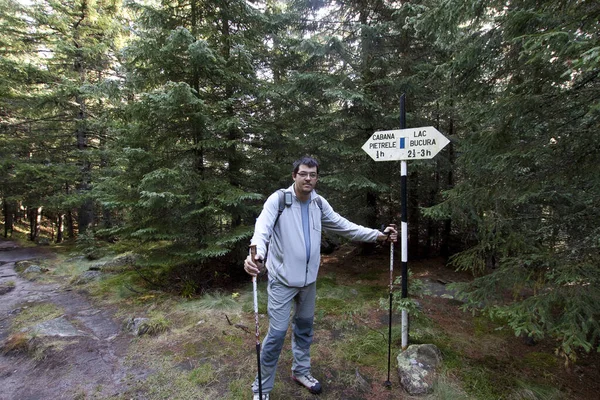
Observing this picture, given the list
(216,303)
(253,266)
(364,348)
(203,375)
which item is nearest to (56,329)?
(216,303)

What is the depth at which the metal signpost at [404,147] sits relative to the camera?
11.2 feet

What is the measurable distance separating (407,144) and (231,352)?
145 inches

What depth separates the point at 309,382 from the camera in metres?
3.20

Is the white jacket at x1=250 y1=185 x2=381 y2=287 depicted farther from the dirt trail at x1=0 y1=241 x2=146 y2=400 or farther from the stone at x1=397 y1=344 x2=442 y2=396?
the dirt trail at x1=0 y1=241 x2=146 y2=400

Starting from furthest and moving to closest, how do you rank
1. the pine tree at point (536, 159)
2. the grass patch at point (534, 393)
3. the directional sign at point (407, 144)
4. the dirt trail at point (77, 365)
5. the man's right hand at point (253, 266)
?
the directional sign at point (407, 144) → the dirt trail at point (77, 365) → the grass patch at point (534, 393) → the pine tree at point (536, 159) → the man's right hand at point (253, 266)

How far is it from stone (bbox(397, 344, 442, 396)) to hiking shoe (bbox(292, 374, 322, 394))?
0.99 metres

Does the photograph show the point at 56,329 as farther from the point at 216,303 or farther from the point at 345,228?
the point at 345,228

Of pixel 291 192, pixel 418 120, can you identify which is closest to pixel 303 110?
pixel 418 120

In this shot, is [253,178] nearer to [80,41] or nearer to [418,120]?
[418,120]

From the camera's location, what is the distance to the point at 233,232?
6035mm

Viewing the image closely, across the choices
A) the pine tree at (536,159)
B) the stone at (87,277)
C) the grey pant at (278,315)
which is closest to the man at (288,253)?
the grey pant at (278,315)

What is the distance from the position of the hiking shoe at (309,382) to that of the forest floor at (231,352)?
8cm

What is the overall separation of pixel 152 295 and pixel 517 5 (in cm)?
776

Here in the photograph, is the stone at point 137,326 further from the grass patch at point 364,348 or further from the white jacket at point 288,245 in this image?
the grass patch at point 364,348
